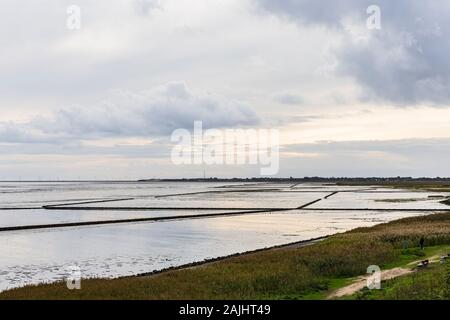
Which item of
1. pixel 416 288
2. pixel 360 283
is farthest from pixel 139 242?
pixel 416 288

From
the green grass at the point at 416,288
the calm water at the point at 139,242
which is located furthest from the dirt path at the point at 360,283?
the calm water at the point at 139,242

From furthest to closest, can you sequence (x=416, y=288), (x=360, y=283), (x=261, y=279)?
(x=261, y=279) → (x=360, y=283) → (x=416, y=288)

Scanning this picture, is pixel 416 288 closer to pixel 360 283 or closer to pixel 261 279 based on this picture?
pixel 360 283

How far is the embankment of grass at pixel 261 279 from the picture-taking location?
24750 mm

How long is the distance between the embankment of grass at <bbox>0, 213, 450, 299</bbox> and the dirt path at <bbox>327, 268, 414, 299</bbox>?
0.64 meters

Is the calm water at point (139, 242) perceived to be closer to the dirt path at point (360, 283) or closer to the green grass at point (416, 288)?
the dirt path at point (360, 283)

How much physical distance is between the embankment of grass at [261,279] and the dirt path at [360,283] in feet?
2.11

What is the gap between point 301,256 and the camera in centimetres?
3409

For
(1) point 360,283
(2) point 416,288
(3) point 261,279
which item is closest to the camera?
(2) point 416,288

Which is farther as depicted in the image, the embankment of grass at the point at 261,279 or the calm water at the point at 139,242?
the calm water at the point at 139,242

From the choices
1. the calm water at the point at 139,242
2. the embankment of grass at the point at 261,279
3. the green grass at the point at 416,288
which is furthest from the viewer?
the calm water at the point at 139,242

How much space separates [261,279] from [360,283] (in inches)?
193

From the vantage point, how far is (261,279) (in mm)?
27391
